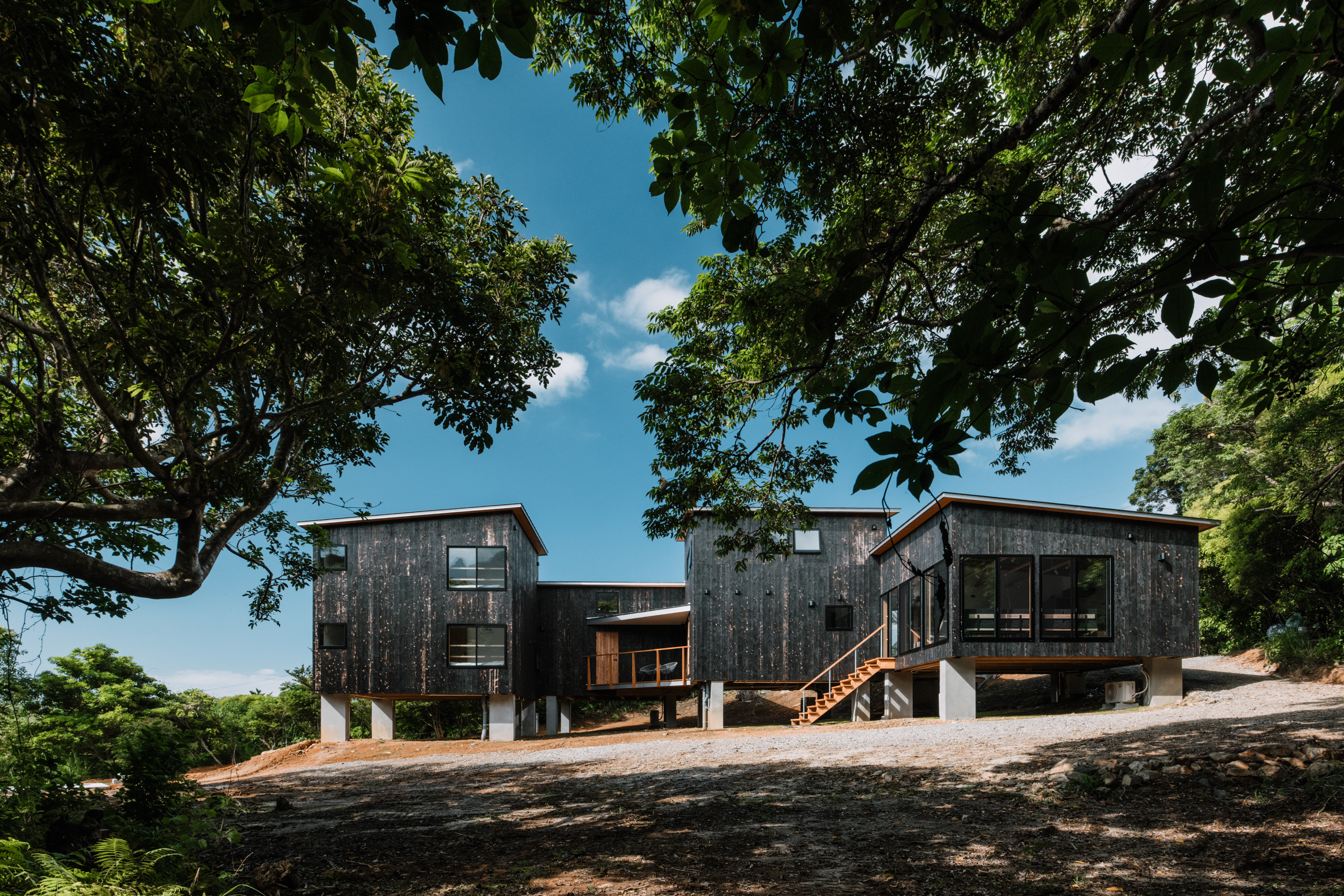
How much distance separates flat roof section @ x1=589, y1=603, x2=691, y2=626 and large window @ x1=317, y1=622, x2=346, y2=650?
7.40 metres

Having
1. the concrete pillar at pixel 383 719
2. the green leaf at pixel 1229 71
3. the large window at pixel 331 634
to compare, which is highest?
the green leaf at pixel 1229 71

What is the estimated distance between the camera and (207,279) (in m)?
5.49

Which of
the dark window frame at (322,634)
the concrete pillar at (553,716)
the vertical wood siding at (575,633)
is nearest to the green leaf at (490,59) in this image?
the dark window frame at (322,634)

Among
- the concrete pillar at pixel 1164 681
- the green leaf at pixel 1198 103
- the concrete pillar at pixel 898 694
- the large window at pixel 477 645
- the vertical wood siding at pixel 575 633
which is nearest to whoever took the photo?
the green leaf at pixel 1198 103

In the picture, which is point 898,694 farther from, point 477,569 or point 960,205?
point 960,205

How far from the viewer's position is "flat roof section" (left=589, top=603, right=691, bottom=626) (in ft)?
71.9

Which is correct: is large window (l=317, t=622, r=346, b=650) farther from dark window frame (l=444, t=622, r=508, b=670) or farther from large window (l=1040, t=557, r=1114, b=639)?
large window (l=1040, t=557, r=1114, b=639)

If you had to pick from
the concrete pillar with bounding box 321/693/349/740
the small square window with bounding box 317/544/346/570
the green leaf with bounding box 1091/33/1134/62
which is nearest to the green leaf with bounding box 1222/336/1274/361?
the green leaf with bounding box 1091/33/1134/62

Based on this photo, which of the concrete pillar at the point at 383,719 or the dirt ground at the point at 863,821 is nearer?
the dirt ground at the point at 863,821

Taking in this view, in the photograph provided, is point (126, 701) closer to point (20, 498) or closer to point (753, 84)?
point (20, 498)

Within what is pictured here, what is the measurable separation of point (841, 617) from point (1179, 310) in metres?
19.5

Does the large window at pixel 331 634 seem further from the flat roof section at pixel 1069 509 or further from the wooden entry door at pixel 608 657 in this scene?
the flat roof section at pixel 1069 509

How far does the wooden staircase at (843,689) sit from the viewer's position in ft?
58.5

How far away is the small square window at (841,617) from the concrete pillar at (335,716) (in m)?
13.7
